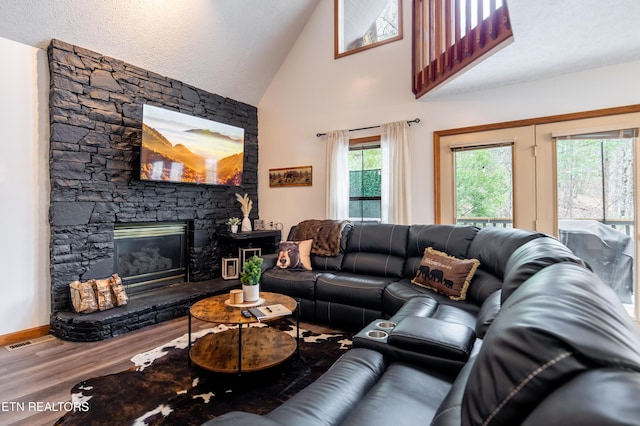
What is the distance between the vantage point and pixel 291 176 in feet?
16.8

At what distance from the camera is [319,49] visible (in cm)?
483

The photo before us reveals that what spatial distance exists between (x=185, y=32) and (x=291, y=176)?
235 cm

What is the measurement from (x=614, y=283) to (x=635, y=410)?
356cm

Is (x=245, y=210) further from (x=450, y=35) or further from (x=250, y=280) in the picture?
(x=450, y=35)

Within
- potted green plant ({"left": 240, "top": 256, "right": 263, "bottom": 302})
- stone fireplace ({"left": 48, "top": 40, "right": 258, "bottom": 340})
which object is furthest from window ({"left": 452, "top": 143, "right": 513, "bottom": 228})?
stone fireplace ({"left": 48, "top": 40, "right": 258, "bottom": 340})

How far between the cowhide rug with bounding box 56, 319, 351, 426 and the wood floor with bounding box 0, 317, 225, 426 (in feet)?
0.43

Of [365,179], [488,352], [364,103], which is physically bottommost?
[488,352]

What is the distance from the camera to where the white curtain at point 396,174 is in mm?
3988

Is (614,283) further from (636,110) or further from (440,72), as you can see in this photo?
(440,72)

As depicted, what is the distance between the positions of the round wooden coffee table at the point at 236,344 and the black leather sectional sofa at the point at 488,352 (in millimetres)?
758

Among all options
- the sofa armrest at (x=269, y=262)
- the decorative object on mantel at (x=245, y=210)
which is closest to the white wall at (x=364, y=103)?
the decorative object on mantel at (x=245, y=210)

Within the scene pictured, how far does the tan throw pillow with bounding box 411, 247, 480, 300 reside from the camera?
2598mm

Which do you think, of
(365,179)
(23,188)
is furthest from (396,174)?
(23,188)

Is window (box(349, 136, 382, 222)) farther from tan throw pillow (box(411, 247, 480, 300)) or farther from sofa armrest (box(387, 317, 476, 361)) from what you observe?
sofa armrest (box(387, 317, 476, 361))
